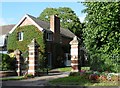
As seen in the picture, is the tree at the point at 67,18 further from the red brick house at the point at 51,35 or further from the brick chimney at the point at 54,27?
the brick chimney at the point at 54,27

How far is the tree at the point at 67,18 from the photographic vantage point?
68812 millimetres

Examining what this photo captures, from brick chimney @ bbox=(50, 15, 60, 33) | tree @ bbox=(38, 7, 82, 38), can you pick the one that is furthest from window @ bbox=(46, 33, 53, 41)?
tree @ bbox=(38, 7, 82, 38)

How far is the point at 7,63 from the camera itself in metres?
27.7

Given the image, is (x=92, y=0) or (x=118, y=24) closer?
(x=118, y=24)

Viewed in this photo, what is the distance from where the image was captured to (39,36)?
146 ft

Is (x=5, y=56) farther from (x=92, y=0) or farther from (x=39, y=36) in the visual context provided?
(x=39, y=36)

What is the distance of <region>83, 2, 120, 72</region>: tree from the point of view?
73.2ft

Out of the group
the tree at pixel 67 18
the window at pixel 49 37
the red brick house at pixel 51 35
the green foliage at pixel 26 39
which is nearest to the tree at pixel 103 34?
the green foliage at pixel 26 39

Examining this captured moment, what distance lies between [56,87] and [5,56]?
42.0 ft

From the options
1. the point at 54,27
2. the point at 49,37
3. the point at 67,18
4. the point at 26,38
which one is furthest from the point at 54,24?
the point at 67,18

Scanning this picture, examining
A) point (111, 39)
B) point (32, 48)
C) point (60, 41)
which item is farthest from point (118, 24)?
point (60, 41)

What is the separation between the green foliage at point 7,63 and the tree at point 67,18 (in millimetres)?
40788

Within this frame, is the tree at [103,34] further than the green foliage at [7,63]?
No

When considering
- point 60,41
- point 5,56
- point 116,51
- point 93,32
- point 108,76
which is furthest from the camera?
point 60,41
